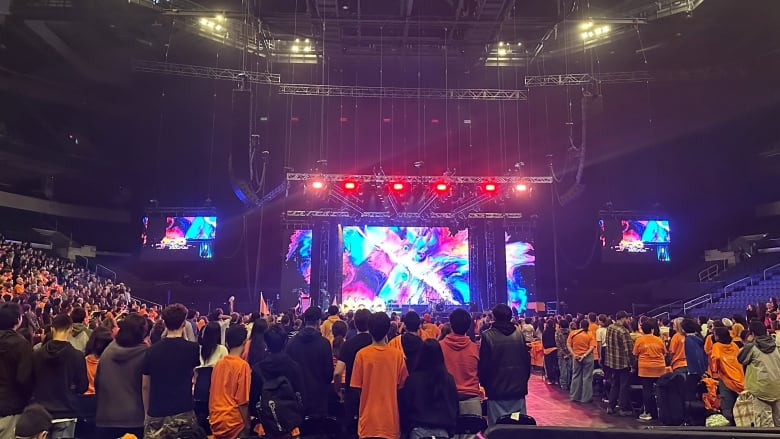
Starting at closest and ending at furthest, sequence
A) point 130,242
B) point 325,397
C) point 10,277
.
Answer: point 325,397, point 10,277, point 130,242

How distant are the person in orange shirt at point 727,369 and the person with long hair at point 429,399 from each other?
412cm

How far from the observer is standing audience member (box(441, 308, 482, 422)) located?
429cm

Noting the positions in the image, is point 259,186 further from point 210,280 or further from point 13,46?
point 13,46

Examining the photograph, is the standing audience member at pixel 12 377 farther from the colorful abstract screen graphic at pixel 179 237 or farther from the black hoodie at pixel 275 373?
the colorful abstract screen graphic at pixel 179 237

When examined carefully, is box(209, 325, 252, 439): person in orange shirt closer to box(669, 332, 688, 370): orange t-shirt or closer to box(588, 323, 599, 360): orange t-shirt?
box(669, 332, 688, 370): orange t-shirt

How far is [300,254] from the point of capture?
1961 centimetres

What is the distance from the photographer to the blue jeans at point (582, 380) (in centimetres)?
859

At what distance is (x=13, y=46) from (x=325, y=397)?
18966 millimetres

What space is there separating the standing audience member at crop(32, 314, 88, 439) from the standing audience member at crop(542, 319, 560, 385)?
27.8 feet

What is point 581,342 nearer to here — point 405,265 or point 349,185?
point 349,185

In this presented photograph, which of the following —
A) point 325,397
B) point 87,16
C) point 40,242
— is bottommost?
point 325,397

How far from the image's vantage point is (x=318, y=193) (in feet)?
53.2

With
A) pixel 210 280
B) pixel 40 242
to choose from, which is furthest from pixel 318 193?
pixel 40 242

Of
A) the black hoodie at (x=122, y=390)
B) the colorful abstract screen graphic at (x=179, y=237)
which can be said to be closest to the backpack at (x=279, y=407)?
the black hoodie at (x=122, y=390)
